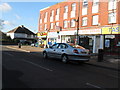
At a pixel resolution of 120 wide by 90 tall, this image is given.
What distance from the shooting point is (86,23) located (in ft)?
77.0

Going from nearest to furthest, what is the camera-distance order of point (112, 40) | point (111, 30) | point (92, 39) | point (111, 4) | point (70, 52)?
point (70, 52), point (111, 30), point (112, 40), point (111, 4), point (92, 39)

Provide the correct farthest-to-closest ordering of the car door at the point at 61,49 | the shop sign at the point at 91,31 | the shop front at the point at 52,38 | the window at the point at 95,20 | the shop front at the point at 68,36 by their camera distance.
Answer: the shop front at the point at 52,38, the shop front at the point at 68,36, the window at the point at 95,20, the shop sign at the point at 91,31, the car door at the point at 61,49

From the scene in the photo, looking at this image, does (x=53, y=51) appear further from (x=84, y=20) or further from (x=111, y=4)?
(x=84, y=20)

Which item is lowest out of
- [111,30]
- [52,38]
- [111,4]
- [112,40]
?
[112,40]

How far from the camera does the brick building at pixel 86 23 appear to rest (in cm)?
1958

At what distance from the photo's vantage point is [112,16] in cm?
1966

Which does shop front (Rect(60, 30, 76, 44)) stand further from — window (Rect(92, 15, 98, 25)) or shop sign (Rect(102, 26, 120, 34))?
shop sign (Rect(102, 26, 120, 34))

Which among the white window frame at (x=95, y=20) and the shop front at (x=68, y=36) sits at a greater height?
the white window frame at (x=95, y=20)

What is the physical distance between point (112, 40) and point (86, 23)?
563 centimetres

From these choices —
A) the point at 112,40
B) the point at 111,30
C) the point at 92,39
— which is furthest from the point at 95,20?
the point at 112,40

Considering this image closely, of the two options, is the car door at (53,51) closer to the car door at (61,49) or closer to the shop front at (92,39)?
the car door at (61,49)

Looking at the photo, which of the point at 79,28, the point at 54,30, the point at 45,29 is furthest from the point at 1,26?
the point at 79,28

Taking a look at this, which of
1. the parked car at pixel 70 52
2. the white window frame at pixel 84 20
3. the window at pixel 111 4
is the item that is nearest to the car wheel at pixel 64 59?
the parked car at pixel 70 52

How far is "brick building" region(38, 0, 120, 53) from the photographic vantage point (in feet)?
64.2
